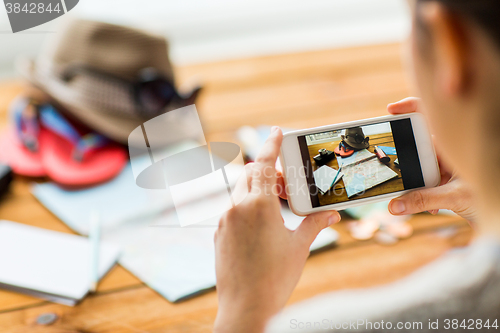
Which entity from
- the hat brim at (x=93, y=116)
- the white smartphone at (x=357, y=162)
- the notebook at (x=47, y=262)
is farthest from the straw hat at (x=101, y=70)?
the white smartphone at (x=357, y=162)

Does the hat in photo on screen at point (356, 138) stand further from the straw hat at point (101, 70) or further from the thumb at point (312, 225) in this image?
the straw hat at point (101, 70)

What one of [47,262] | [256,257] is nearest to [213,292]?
[256,257]

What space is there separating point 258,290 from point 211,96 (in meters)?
0.73

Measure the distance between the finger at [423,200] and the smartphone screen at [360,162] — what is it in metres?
0.01

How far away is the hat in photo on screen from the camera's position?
452mm

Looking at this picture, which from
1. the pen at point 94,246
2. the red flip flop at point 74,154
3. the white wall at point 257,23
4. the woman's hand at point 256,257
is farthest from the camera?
the white wall at point 257,23

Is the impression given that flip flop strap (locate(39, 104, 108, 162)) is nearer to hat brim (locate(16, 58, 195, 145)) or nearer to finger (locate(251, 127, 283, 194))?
hat brim (locate(16, 58, 195, 145))

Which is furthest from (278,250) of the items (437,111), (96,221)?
(96,221)

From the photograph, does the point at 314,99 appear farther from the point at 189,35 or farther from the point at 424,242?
the point at 189,35

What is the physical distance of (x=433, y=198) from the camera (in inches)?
17.5

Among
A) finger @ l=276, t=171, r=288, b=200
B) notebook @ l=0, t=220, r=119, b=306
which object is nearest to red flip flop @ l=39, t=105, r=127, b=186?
notebook @ l=0, t=220, r=119, b=306

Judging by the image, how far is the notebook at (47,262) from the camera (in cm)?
46

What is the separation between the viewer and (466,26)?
208 mm

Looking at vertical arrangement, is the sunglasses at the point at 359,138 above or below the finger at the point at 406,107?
below
